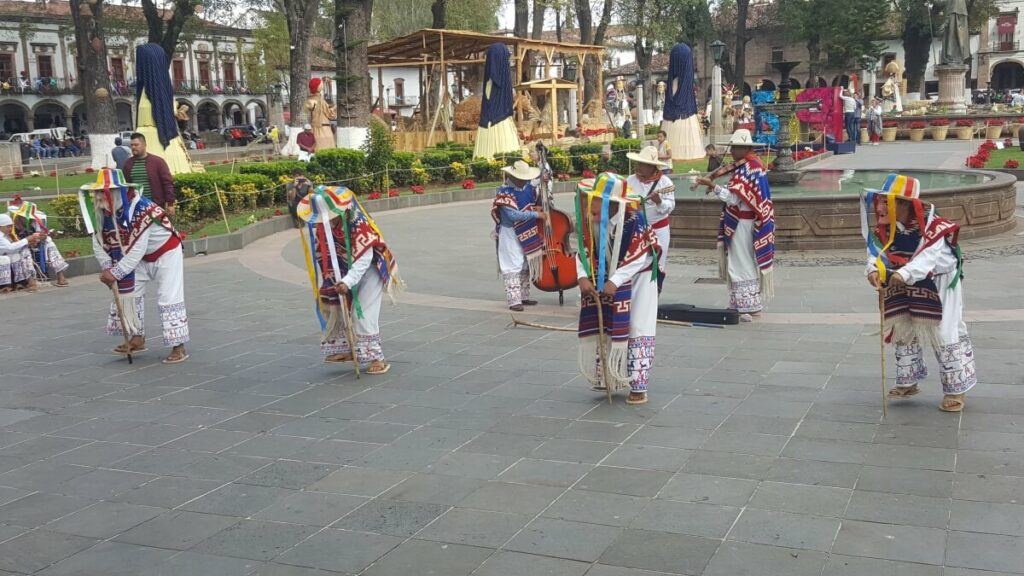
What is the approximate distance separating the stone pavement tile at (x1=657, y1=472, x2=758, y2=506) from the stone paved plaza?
0.02m

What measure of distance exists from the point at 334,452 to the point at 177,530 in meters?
1.20

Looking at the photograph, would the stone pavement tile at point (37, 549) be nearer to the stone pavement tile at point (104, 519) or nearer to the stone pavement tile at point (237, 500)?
the stone pavement tile at point (104, 519)

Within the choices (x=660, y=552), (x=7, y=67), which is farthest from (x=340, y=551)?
(x=7, y=67)

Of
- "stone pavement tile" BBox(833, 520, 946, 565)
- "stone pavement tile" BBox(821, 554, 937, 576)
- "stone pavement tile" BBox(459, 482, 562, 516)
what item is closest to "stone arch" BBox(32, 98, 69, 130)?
"stone pavement tile" BBox(459, 482, 562, 516)

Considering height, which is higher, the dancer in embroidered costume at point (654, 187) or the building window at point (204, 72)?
the building window at point (204, 72)

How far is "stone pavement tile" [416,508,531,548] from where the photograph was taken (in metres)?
4.40

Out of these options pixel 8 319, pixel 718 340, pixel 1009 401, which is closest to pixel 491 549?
pixel 1009 401

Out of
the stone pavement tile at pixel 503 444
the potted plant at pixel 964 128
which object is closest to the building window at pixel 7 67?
the potted plant at pixel 964 128

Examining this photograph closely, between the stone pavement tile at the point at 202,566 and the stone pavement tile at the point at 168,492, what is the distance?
2.33 ft

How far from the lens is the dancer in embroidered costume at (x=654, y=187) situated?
23.3ft

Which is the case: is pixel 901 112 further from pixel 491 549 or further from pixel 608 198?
pixel 491 549

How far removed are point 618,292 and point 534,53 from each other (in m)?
29.8

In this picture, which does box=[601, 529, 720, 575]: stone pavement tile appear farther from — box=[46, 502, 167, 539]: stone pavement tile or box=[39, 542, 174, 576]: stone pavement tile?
box=[46, 502, 167, 539]: stone pavement tile

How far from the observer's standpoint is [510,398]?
263 inches
